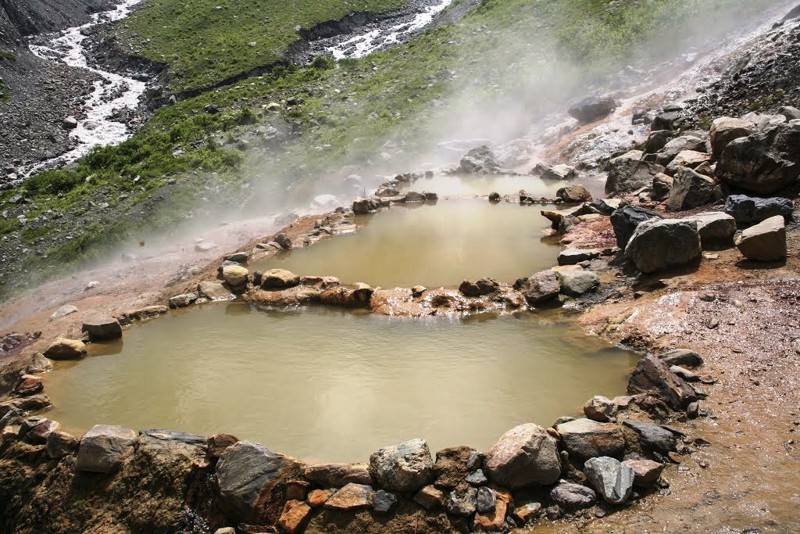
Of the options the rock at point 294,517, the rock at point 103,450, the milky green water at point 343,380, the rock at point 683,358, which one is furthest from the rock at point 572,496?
the rock at point 103,450

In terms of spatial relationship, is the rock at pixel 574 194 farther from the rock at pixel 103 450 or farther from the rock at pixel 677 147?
the rock at pixel 103 450

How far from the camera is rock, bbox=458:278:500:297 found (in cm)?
1173

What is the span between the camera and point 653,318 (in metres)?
9.55

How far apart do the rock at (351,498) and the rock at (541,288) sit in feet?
19.8

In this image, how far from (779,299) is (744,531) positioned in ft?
17.3

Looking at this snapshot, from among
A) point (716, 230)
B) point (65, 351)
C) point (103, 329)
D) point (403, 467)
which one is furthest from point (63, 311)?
point (716, 230)

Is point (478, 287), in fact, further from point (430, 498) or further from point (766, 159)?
point (766, 159)

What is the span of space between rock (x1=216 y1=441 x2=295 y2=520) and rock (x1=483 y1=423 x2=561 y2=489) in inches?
99.2

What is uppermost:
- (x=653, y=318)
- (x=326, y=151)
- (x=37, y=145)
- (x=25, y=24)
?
(x=25, y=24)

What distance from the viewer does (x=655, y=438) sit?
21.0 ft

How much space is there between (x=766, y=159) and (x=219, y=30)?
48683mm

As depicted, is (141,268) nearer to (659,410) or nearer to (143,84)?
(659,410)

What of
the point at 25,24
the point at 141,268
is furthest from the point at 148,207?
the point at 25,24

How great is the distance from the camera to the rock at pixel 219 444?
7215 mm
